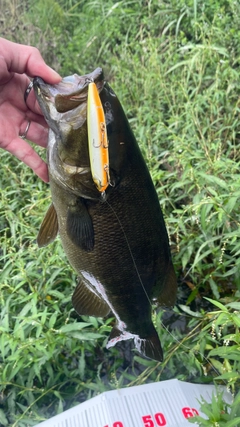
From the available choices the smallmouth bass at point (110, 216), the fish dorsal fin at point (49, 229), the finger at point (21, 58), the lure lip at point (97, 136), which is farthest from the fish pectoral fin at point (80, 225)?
the finger at point (21, 58)

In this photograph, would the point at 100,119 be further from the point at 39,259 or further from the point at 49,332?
the point at 39,259

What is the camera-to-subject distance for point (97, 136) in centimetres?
124

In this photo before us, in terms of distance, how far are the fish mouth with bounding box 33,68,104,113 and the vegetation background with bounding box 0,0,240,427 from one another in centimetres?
74

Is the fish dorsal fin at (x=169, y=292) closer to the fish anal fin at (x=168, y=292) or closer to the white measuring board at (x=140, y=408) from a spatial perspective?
the fish anal fin at (x=168, y=292)

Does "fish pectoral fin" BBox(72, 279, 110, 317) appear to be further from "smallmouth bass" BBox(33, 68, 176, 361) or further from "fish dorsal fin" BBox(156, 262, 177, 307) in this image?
"fish dorsal fin" BBox(156, 262, 177, 307)

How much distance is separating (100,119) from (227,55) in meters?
2.43

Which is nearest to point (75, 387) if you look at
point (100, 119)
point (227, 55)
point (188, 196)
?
point (188, 196)

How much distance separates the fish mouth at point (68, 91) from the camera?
139 centimetres

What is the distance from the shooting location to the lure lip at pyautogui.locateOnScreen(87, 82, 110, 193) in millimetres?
1236

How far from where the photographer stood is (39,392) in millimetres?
2184

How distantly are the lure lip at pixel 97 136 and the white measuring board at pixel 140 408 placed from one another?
Answer: 1.10 m

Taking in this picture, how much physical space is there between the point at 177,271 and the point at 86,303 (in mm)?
889

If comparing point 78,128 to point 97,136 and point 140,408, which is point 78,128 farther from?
point 140,408

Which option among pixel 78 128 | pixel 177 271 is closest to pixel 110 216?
pixel 78 128
